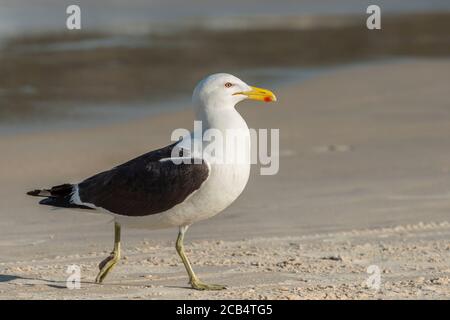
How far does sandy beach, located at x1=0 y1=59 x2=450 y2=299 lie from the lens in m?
7.82

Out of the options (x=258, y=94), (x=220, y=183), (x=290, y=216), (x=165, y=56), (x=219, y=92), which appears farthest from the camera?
(x=165, y=56)

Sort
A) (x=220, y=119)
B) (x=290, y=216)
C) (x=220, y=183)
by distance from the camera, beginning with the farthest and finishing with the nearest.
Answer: (x=290, y=216) < (x=220, y=119) < (x=220, y=183)

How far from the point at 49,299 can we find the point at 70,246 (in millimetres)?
2108

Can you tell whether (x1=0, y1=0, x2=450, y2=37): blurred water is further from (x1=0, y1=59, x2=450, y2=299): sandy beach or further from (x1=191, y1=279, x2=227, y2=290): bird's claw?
(x1=191, y1=279, x2=227, y2=290): bird's claw

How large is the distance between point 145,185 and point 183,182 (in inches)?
13.8

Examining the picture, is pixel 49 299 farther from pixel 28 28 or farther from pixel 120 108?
pixel 28 28

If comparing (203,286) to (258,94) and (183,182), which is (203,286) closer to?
(183,182)

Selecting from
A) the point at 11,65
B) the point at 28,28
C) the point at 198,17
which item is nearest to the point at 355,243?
the point at 11,65

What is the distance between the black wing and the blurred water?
1818 centimetres

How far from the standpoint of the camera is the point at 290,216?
1037cm

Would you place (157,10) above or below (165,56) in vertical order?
above
